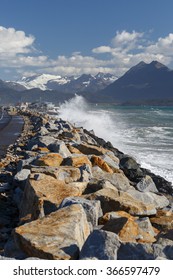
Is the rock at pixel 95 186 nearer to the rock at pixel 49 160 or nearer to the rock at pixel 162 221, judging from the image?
the rock at pixel 162 221

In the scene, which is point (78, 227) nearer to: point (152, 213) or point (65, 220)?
point (65, 220)

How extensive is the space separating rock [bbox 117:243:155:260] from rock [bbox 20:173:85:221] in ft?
6.43

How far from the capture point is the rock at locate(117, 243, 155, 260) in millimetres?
4879

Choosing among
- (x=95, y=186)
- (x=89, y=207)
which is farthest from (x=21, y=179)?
(x=89, y=207)

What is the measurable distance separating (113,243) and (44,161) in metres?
5.34

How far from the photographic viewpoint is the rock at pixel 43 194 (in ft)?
22.1

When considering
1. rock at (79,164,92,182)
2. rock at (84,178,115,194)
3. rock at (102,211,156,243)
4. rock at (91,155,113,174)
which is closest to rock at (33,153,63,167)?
rock at (79,164,92,182)

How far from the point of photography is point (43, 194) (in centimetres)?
709

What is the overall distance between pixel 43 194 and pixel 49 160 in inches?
126

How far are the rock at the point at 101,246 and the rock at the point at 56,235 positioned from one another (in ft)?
0.55

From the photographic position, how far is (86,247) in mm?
4934

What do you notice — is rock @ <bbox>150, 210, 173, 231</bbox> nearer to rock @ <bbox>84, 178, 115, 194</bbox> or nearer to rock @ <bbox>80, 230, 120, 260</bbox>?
rock @ <bbox>84, 178, 115, 194</bbox>

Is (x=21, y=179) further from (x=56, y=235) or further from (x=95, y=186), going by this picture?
(x=56, y=235)
